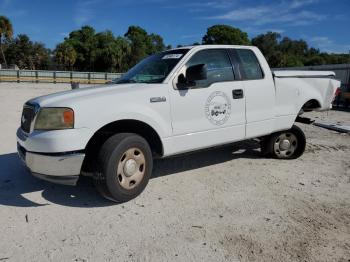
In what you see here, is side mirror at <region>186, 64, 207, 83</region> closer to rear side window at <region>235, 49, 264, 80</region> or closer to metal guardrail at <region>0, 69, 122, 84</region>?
rear side window at <region>235, 49, 264, 80</region>

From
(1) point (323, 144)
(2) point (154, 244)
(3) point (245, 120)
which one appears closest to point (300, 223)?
(2) point (154, 244)

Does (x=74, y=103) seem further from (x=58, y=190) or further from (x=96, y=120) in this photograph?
(x=58, y=190)

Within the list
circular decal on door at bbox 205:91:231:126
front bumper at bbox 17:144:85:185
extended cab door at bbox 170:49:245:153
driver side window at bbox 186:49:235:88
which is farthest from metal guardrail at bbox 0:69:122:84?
front bumper at bbox 17:144:85:185

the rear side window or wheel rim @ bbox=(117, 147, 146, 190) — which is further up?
the rear side window

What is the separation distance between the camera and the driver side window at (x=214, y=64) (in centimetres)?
474

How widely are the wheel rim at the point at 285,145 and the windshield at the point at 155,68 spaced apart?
→ 2.48 metres

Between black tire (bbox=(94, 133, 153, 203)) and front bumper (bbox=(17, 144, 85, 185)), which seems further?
black tire (bbox=(94, 133, 153, 203))

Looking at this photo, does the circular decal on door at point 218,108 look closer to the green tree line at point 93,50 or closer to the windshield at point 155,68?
the windshield at point 155,68

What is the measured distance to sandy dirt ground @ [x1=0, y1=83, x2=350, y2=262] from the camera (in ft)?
10.2

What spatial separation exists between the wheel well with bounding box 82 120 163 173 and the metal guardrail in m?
30.3

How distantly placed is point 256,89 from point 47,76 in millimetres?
33852

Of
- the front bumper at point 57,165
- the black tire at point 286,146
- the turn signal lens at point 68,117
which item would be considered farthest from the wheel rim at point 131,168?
the black tire at point 286,146

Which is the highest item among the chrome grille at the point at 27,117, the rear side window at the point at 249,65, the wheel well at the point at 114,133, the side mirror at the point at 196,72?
the rear side window at the point at 249,65

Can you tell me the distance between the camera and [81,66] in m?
67.9
